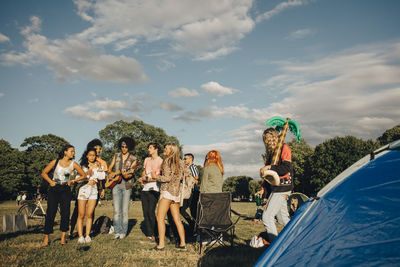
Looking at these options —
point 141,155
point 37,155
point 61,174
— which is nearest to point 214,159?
point 61,174

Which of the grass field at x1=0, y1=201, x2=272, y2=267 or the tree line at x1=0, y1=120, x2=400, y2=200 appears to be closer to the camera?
the grass field at x1=0, y1=201, x2=272, y2=267

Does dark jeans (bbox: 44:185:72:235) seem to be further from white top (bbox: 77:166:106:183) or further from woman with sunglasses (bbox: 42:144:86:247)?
white top (bbox: 77:166:106:183)

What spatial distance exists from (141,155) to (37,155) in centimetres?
2075

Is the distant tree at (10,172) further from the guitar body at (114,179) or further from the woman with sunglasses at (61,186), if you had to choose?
the guitar body at (114,179)

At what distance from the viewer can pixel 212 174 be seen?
6.63m

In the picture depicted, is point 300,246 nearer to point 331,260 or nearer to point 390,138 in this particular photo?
point 331,260

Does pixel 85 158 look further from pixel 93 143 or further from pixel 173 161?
pixel 173 161

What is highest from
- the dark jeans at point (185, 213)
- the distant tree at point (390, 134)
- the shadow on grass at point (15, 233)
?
the distant tree at point (390, 134)

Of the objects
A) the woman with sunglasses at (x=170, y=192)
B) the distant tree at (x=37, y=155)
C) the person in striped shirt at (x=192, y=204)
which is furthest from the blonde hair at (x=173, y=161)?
the distant tree at (x=37, y=155)

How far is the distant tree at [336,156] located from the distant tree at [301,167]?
3.81 m

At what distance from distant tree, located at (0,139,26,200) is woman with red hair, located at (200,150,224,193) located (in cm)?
4420

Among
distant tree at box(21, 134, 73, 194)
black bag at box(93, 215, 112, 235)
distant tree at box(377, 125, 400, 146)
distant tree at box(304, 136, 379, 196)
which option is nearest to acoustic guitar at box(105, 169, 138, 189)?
black bag at box(93, 215, 112, 235)

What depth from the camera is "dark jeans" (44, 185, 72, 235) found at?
20.2 feet

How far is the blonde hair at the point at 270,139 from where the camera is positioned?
4.57 meters
